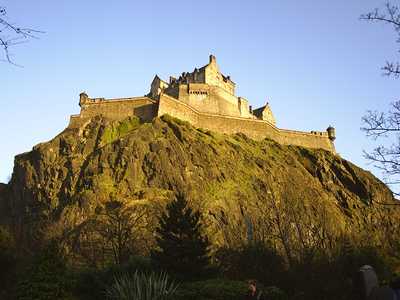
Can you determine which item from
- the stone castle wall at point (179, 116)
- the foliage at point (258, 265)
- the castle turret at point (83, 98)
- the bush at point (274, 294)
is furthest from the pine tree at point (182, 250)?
the castle turret at point (83, 98)

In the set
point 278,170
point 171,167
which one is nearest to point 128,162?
point 171,167

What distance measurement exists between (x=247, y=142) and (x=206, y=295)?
46933 mm

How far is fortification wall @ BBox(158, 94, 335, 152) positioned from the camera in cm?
5762

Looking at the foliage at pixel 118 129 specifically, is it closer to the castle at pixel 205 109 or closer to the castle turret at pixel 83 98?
the castle at pixel 205 109

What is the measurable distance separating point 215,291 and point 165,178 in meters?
30.8

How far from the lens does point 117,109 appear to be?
5681 cm

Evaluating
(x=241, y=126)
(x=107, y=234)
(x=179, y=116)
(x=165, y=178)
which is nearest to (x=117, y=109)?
(x=179, y=116)

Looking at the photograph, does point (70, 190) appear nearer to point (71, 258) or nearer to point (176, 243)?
point (71, 258)

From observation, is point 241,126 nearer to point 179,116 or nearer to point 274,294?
point 179,116

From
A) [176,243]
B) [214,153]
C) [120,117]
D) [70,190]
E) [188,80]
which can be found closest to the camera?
[176,243]

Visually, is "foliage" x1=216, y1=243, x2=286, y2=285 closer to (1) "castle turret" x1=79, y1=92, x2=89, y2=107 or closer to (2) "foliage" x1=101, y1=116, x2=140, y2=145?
(2) "foliage" x1=101, y1=116, x2=140, y2=145

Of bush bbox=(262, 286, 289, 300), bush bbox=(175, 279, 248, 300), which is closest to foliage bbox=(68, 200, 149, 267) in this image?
bush bbox=(175, 279, 248, 300)

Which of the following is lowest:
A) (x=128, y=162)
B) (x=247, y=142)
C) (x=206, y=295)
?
(x=206, y=295)

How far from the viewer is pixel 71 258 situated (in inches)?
1350
